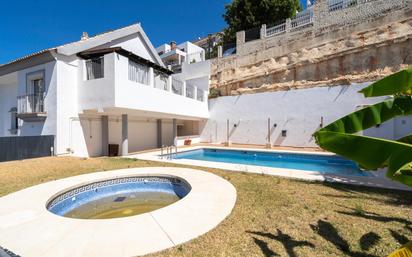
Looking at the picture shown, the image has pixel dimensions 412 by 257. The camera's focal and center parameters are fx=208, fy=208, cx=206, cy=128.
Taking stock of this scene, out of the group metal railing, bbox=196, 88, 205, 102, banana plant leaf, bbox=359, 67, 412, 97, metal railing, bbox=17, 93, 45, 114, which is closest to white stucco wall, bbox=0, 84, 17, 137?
metal railing, bbox=17, 93, 45, 114

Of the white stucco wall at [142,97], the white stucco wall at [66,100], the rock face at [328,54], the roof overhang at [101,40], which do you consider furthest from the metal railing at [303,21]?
the white stucco wall at [66,100]

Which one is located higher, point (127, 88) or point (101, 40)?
point (101, 40)

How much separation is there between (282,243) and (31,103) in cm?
1729

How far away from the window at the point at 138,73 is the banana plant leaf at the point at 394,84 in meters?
12.9

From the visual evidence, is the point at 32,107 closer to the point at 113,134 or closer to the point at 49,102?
the point at 49,102

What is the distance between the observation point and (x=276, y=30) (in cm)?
2389

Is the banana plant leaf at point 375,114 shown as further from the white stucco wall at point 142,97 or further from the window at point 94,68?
the window at point 94,68

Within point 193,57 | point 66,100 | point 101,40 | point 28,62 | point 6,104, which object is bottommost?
point 66,100

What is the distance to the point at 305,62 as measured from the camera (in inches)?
774

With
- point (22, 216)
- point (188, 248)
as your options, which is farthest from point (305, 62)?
point (22, 216)

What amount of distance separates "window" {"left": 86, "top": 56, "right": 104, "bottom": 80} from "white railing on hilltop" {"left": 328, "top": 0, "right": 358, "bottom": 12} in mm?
22159

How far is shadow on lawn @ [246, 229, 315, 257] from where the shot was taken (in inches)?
131

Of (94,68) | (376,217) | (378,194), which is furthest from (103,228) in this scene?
(94,68)

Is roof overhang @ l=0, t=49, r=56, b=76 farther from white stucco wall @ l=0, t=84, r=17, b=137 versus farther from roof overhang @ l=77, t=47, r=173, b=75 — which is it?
white stucco wall @ l=0, t=84, r=17, b=137
